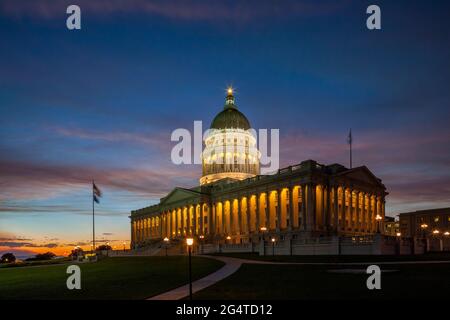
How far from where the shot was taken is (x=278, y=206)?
104 metres

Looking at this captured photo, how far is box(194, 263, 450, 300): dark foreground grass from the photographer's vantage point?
23.8 metres

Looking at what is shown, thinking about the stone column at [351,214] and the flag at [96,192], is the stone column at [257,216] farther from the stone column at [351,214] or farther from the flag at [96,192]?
the flag at [96,192]

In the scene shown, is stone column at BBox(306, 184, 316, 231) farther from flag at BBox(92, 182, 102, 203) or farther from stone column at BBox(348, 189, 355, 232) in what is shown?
flag at BBox(92, 182, 102, 203)

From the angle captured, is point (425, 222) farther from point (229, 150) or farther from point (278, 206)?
point (278, 206)

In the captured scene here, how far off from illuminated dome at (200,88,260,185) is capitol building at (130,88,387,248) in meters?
0.69

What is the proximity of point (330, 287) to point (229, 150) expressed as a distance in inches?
5218

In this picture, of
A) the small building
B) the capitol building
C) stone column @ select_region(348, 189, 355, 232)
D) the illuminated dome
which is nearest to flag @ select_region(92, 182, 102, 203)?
the capitol building

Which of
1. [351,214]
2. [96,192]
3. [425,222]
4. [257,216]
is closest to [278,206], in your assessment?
[257,216]

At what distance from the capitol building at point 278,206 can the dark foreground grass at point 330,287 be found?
59.5m

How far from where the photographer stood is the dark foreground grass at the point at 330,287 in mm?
23812

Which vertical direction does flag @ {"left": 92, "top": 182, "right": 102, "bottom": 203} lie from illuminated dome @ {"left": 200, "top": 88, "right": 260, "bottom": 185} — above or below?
below

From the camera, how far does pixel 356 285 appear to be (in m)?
27.6

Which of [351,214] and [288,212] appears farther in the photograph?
[351,214]
